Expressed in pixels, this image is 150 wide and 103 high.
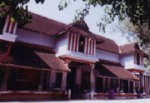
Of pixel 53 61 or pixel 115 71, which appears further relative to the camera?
pixel 115 71

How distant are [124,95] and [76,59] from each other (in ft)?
A: 31.8

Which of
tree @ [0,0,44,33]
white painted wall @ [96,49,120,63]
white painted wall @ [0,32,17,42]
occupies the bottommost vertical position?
tree @ [0,0,44,33]

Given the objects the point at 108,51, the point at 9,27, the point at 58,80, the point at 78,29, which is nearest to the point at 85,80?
the point at 58,80

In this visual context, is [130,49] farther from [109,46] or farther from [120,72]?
[120,72]

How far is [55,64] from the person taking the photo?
20.0 meters

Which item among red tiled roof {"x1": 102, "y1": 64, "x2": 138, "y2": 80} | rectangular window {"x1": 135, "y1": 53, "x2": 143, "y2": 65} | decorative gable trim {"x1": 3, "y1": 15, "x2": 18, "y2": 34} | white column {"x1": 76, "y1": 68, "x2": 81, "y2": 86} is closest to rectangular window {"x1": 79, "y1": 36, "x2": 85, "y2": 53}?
white column {"x1": 76, "y1": 68, "x2": 81, "y2": 86}

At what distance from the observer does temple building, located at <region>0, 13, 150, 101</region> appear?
1791 cm

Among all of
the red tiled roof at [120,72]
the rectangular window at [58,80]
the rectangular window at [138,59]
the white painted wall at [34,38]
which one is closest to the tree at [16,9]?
the white painted wall at [34,38]

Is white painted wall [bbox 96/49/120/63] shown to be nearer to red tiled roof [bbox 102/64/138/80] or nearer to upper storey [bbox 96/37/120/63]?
upper storey [bbox 96/37/120/63]

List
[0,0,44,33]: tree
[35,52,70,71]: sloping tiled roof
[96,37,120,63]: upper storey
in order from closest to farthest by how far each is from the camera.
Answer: [0,0,44,33]: tree < [35,52,70,71]: sloping tiled roof < [96,37,120,63]: upper storey

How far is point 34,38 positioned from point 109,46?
13.5 metres

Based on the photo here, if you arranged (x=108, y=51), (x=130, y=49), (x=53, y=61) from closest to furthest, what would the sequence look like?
(x=53, y=61), (x=108, y=51), (x=130, y=49)

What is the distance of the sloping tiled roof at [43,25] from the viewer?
22.2 meters

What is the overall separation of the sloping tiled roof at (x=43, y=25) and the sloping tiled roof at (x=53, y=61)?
3072 mm
